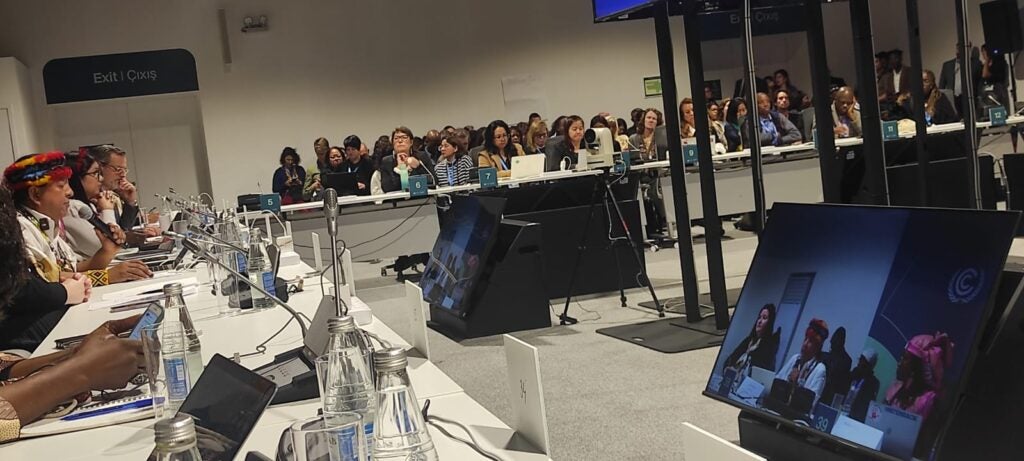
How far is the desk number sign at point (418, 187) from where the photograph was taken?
7051mm

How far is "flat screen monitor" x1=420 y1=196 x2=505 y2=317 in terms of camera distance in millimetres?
4250

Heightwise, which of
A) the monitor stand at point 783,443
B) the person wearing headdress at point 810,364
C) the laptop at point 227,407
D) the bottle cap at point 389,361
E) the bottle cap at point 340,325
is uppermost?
the bottle cap at point 340,325

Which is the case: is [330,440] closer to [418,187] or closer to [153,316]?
[153,316]

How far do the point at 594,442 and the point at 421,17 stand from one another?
9315 millimetres

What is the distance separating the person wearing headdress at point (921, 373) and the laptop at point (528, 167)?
5.52 meters

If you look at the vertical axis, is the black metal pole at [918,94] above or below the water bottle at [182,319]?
above

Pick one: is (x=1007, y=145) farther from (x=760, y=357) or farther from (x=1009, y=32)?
(x=760, y=357)

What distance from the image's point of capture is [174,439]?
758 mm

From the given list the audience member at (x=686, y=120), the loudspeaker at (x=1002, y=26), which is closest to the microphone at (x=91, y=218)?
the audience member at (x=686, y=120)

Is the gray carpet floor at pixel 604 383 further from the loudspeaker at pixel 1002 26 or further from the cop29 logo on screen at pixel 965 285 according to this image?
the loudspeaker at pixel 1002 26

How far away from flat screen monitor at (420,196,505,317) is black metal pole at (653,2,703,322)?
965mm

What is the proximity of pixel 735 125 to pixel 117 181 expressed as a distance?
561cm

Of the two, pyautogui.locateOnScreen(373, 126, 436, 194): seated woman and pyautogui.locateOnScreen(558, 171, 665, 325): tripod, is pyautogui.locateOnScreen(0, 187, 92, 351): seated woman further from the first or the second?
pyautogui.locateOnScreen(373, 126, 436, 194): seated woman

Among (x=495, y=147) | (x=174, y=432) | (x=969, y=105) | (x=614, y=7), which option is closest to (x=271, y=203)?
(x=495, y=147)
